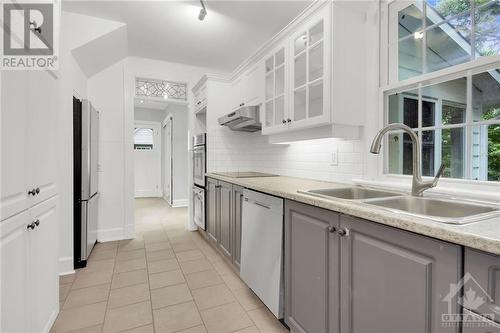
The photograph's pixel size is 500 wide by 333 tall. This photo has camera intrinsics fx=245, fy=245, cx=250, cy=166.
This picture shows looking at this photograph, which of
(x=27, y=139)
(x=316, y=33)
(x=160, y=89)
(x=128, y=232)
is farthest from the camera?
(x=160, y=89)

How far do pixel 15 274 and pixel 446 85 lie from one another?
2.55 metres

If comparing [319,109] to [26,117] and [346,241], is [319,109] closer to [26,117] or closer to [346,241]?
[346,241]

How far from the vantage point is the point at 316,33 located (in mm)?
1988

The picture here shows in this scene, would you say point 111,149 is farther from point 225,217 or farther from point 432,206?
point 432,206

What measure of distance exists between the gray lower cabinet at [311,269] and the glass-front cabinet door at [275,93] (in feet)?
3.70

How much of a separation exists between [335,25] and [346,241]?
1528 millimetres

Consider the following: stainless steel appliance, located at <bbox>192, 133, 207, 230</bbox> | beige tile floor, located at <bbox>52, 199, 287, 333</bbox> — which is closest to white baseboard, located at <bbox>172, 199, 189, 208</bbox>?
stainless steel appliance, located at <bbox>192, 133, 207, 230</bbox>

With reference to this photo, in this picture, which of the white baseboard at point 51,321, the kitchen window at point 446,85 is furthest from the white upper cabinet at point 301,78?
the white baseboard at point 51,321

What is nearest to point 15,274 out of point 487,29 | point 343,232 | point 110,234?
point 343,232

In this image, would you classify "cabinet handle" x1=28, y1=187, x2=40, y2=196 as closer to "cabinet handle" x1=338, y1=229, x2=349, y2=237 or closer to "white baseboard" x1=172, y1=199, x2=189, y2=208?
"cabinet handle" x1=338, y1=229, x2=349, y2=237

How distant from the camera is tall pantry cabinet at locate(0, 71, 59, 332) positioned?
1050 millimetres

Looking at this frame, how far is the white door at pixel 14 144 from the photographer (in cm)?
103

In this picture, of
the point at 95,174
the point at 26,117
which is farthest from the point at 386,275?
the point at 95,174

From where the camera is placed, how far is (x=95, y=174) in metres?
3.06
